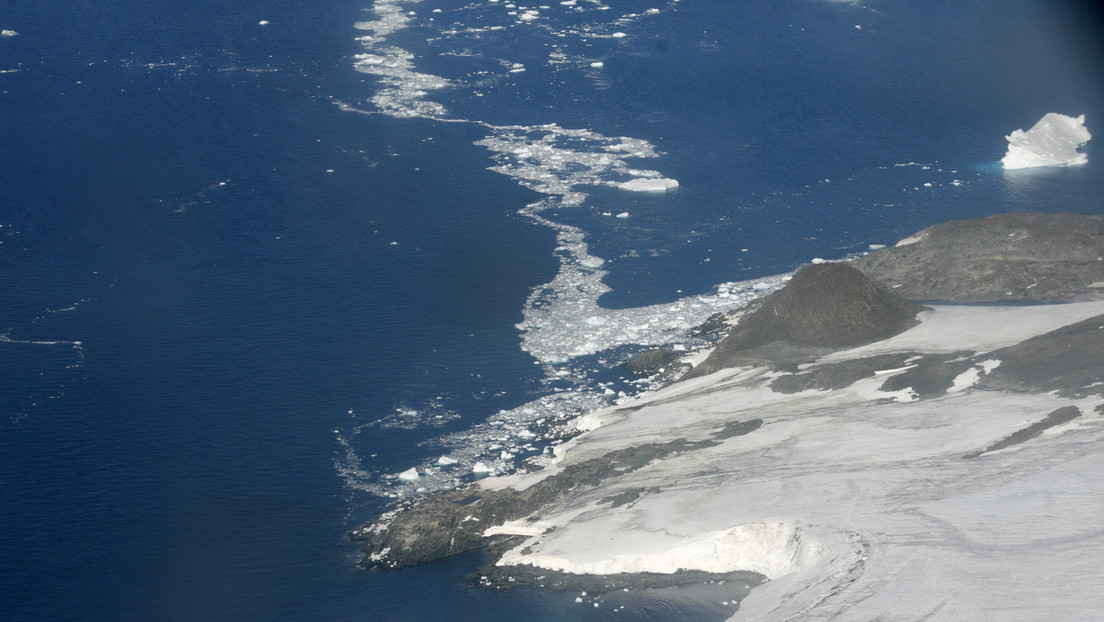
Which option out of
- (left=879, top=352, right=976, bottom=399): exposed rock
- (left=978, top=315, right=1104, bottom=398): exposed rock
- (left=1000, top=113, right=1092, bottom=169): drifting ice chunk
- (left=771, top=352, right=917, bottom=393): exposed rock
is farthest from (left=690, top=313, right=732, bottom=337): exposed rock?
(left=1000, top=113, right=1092, bottom=169): drifting ice chunk

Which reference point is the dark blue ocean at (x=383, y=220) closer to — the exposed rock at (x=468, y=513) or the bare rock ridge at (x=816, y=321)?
the exposed rock at (x=468, y=513)

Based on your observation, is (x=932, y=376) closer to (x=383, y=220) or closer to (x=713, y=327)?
(x=713, y=327)

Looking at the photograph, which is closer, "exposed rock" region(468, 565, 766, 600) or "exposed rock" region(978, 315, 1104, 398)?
"exposed rock" region(468, 565, 766, 600)

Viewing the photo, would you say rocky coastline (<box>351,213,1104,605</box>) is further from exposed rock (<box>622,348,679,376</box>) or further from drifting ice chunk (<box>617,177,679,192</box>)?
drifting ice chunk (<box>617,177,679,192</box>)

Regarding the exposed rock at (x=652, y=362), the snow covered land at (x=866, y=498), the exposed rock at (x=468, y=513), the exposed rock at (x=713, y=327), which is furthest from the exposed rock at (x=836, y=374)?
the exposed rock at (x=713, y=327)

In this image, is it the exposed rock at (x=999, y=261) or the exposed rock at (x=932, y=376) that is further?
the exposed rock at (x=999, y=261)

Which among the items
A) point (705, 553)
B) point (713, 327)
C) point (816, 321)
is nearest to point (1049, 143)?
point (713, 327)
